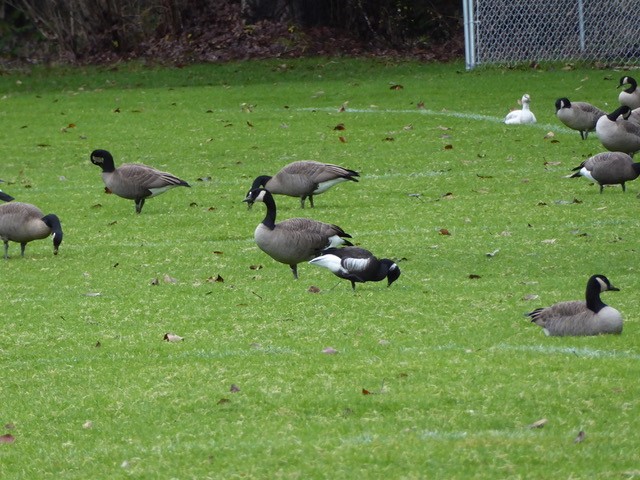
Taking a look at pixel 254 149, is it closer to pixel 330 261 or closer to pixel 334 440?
pixel 330 261

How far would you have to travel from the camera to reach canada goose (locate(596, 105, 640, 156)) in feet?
67.5

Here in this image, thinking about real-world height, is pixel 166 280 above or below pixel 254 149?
above

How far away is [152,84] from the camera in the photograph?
1350 inches

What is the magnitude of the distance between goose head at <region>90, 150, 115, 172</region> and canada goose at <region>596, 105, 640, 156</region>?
7908mm

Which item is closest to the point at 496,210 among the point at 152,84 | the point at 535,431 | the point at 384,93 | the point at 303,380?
the point at 303,380

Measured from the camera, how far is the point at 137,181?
1841 cm

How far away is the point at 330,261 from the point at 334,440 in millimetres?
4931

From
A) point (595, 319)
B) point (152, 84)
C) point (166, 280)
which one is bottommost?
point (152, 84)

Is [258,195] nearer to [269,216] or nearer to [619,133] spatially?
[269,216]

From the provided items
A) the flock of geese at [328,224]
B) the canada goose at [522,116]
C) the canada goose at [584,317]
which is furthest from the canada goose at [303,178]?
the canada goose at [522,116]

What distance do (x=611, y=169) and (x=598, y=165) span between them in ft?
0.61

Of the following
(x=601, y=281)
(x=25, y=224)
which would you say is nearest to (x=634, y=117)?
(x=25, y=224)

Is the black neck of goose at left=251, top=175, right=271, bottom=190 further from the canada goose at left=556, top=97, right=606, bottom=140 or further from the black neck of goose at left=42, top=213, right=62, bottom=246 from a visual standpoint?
the canada goose at left=556, top=97, right=606, bottom=140

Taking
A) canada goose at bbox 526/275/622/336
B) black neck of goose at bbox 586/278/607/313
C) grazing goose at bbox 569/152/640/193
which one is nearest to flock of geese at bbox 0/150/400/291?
canada goose at bbox 526/275/622/336
